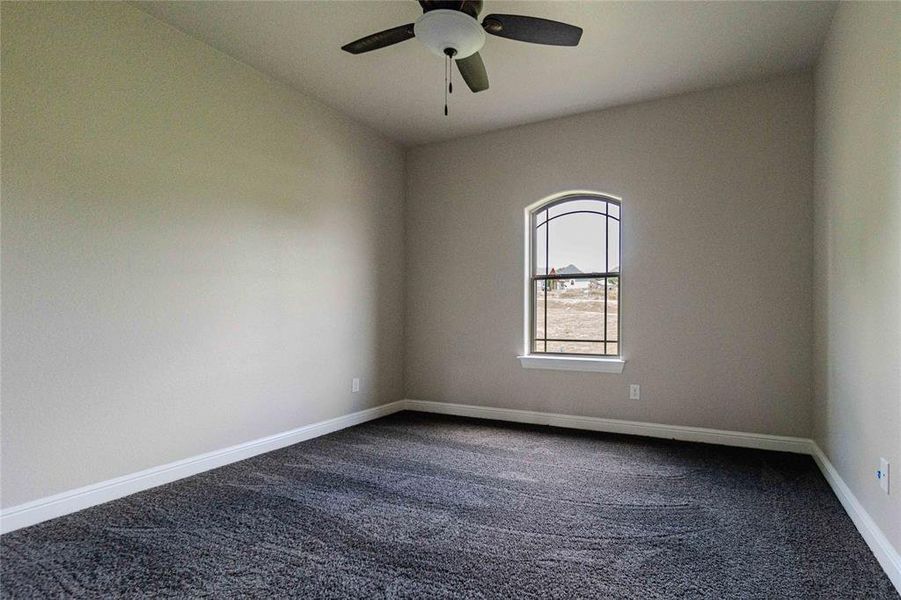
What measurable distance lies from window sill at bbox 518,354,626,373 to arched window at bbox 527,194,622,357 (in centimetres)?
12

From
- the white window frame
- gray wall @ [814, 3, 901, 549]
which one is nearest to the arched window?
the white window frame

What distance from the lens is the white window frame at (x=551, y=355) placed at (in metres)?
4.07

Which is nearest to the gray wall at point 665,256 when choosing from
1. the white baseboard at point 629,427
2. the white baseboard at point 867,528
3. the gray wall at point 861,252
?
the white baseboard at point 629,427

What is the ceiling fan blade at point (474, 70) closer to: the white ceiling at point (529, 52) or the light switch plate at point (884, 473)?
the white ceiling at point (529, 52)

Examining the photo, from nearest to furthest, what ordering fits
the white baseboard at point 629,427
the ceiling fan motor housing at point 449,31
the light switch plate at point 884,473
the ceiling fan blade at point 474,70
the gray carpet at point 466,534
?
the gray carpet at point 466,534
the light switch plate at point 884,473
the ceiling fan motor housing at point 449,31
the ceiling fan blade at point 474,70
the white baseboard at point 629,427

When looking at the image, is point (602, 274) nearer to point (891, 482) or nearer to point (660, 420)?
point (660, 420)

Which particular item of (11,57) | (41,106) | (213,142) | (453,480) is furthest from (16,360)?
(453,480)

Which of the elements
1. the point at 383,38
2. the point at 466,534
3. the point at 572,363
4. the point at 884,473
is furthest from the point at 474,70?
the point at 884,473

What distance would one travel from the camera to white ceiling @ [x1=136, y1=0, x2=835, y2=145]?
9.08 ft

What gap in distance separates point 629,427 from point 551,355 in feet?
2.90

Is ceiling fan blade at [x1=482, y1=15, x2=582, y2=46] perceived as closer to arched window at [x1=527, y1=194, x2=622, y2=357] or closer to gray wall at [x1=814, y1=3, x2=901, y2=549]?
gray wall at [x1=814, y1=3, x2=901, y2=549]

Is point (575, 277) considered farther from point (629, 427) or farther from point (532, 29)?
point (532, 29)

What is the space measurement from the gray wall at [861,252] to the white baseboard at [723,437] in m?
0.07

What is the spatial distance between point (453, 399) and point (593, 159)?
2550 millimetres
